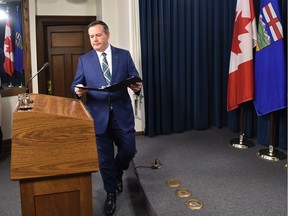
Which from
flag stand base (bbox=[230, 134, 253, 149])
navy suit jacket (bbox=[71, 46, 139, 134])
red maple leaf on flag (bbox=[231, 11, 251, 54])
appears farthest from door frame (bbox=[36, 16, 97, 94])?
flag stand base (bbox=[230, 134, 253, 149])

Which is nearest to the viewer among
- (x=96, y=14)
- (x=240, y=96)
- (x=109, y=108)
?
(x=109, y=108)

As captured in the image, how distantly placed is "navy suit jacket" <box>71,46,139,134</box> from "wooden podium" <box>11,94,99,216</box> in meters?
0.74

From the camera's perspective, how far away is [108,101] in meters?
2.21

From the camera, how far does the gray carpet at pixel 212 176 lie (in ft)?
7.05

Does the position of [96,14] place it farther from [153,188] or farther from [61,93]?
[153,188]

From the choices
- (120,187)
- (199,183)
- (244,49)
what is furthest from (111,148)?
(244,49)

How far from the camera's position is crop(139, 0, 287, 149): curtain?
3764 mm

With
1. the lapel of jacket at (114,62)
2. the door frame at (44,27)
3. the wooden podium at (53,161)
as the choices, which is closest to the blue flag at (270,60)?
the lapel of jacket at (114,62)

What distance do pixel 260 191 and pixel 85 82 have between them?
1515mm

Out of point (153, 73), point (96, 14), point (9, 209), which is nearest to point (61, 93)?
point (96, 14)

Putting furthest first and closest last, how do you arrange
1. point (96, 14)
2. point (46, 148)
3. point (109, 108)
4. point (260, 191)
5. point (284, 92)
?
point (96, 14)
point (284, 92)
point (260, 191)
point (109, 108)
point (46, 148)

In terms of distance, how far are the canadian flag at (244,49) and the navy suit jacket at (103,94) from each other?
150 centimetres

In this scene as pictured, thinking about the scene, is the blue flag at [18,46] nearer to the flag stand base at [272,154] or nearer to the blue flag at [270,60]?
the blue flag at [270,60]

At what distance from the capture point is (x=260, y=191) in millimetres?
2371
